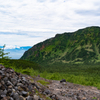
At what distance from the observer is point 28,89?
11180 mm

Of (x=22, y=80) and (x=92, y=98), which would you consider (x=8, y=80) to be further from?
(x=92, y=98)

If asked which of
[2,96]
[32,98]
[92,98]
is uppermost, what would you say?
[2,96]

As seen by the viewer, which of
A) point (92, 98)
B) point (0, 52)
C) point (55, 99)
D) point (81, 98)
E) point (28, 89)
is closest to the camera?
point (28, 89)

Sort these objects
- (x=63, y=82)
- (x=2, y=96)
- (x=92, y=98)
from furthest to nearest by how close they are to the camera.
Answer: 1. (x=63, y=82)
2. (x=92, y=98)
3. (x=2, y=96)

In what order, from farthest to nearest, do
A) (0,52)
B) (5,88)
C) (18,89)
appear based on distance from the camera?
1. (0,52)
2. (18,89)
3. (5,88)

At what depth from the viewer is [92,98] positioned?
47.5ft

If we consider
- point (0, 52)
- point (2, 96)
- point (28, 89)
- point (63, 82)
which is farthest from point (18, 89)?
point (63, 82)

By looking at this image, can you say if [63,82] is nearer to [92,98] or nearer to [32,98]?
[92,98]

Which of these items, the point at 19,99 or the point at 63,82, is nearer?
the point at 19,99

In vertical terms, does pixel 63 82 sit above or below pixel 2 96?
below

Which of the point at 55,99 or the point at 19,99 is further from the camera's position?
the point at 55,99

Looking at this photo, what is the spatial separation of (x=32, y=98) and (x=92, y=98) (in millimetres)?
7704

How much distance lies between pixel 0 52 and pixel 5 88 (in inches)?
400

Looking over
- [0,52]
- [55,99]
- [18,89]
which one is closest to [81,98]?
[55,99]
